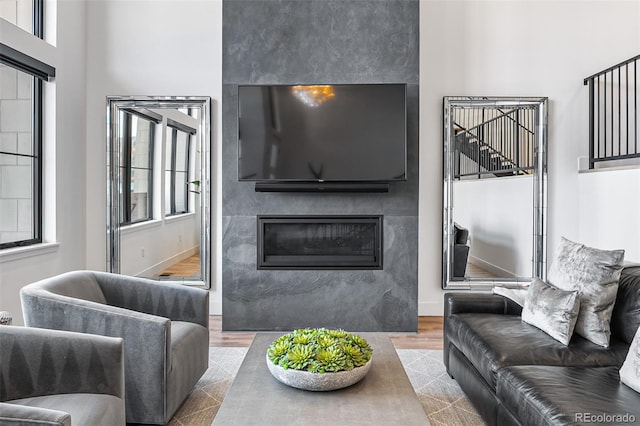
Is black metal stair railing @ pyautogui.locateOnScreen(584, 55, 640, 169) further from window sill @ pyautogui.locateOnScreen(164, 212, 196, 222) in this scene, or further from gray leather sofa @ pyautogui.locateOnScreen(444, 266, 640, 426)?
window sill @ pyautogui.locateOnScreen(164, 212, 196, 222)

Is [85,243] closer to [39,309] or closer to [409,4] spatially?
[39,309]

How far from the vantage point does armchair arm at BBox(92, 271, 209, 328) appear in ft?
9.77

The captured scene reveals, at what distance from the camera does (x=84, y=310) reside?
2.40m

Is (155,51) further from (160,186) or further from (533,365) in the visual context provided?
(533,365)

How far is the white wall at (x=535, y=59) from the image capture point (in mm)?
4723

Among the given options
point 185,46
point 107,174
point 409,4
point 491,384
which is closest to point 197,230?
point 107,174

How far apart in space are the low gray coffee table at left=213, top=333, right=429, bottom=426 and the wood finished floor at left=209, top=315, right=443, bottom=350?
1.74 meters

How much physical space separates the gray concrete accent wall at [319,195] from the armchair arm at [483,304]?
1.12 m

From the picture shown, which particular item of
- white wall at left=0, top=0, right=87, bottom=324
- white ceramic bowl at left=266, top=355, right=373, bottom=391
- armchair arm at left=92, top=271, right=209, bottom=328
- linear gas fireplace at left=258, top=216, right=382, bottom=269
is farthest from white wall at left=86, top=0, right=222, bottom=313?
white ceramic bowl at left=266, top=355, right=373, bottom=391

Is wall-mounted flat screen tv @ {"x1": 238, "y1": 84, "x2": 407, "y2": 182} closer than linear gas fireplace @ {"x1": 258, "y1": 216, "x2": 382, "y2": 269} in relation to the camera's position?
Yes

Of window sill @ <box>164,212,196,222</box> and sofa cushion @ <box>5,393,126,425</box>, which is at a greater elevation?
window sill @ <box>164,212,196,222</box>

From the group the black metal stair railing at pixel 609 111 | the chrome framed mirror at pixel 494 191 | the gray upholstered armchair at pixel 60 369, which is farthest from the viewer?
the chrome framed mirror at pixel 494 191

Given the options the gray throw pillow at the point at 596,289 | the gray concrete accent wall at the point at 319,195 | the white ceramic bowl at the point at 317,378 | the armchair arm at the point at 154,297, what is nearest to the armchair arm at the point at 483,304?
the gray throw pillow at the point at 596,289

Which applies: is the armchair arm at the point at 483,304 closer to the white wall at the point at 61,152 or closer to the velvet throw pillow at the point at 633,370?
the velvet throw pillow at the point at 633,370
